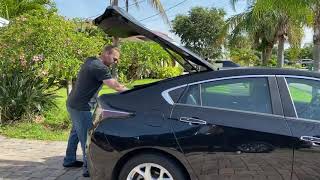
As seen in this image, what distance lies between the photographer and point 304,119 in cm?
435

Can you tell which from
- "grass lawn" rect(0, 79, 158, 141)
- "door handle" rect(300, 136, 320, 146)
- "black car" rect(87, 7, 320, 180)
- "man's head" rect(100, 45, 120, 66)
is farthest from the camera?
"grass lawn" rect(0, 79, 158, 141)

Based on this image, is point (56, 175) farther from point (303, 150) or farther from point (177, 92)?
point (303, 150)

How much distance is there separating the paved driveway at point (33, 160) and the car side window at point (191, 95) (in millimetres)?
2110

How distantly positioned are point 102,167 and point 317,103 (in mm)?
2129

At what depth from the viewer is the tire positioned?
452cm

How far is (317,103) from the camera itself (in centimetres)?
447

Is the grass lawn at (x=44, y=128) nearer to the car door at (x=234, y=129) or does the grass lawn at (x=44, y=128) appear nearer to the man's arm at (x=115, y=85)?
the man's arm at (x=115, y=85)

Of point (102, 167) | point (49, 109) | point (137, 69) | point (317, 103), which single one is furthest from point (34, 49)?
point (137, 69)

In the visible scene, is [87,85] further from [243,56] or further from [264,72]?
[243,56]

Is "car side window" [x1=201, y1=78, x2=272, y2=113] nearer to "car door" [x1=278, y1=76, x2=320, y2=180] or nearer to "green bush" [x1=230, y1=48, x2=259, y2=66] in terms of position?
"car door" [x1=278, y1=76, x2=320, y2=180]

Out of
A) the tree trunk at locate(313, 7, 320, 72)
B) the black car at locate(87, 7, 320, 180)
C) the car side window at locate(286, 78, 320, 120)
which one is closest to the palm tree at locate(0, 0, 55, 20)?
the tree trunk at locate(313, 7, 320, 72)

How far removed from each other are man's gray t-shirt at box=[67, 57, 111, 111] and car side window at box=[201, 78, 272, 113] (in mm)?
1606

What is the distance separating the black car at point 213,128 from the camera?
169 inches

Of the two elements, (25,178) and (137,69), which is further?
(137,69)
